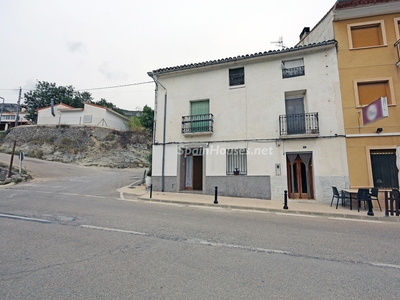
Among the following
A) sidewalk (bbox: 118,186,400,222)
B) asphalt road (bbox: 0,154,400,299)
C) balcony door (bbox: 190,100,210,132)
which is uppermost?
balcony door (bbox: 190,100,210,132)

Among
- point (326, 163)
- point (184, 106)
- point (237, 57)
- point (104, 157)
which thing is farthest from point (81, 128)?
point (326, 163)

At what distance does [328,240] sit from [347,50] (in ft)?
32.4

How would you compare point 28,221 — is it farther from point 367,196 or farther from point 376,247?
point 367,196

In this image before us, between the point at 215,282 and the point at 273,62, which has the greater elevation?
the point at 273,62

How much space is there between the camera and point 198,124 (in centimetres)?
1198

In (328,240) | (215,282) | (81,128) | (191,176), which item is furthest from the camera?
(81,128)

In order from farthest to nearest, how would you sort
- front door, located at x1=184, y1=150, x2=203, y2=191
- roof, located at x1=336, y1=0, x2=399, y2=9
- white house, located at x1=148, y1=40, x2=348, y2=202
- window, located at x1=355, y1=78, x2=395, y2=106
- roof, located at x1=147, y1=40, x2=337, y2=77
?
front door, located at x1=184, y1=150, x2=203, y2=191 → roof, located at x1=147, y1=40, x2=337, y2=77 → white house, located at x1=148, y1=40, x2=348, y2=202 → roof, located at x1=336, y1=0, x2=399, y2=9 → window, located at x1=355, y1=78, x2=395, y2=106

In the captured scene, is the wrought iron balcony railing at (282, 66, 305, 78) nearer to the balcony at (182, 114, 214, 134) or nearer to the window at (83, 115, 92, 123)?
the balcony at (182, 114, 214, 134)

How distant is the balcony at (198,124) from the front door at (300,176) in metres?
4.56

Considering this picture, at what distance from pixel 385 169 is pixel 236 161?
6.65 meters

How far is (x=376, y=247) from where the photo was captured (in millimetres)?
4312

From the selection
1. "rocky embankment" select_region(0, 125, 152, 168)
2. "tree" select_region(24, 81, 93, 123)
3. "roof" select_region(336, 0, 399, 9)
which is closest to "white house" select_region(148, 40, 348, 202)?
"roof" select_region(336, 0, 399, 9)

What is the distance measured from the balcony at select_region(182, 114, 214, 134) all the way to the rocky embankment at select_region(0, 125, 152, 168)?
1796 cm

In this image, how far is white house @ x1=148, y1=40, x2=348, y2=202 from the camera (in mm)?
9883
